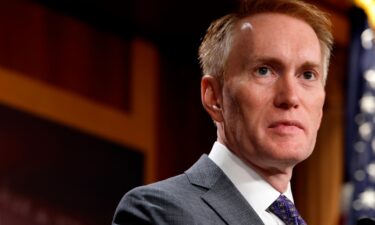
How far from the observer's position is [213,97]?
1.60 meters

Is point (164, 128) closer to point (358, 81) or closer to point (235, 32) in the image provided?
point (358, 81)

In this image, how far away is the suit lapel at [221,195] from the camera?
4.58 feet

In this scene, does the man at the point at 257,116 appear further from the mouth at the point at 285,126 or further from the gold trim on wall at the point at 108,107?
the gold trim on wall at the point at 108,107

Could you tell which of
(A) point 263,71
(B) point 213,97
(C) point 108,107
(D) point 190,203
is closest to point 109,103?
(C) point 108,107

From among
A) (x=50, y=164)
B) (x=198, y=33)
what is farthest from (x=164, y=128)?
(x=50, y=164)

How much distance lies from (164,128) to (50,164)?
882 mm

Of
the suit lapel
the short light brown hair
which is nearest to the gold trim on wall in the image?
the short light brown hair

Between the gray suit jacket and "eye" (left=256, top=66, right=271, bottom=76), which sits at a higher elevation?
"eye" (left=256, top=66, right=271, bottom=76)

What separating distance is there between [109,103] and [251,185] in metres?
2.82

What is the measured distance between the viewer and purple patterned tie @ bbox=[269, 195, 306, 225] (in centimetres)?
145

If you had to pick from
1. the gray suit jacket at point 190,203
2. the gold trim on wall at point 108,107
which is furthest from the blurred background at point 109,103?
the gray suit jacket at point 190,203

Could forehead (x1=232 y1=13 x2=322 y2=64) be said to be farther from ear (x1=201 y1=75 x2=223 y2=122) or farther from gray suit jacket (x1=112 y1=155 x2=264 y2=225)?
gray suit jacket (x1=112 y1=155 x2=264 y2=225)

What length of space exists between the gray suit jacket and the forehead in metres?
0.22

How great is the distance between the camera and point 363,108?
4.00 metres
